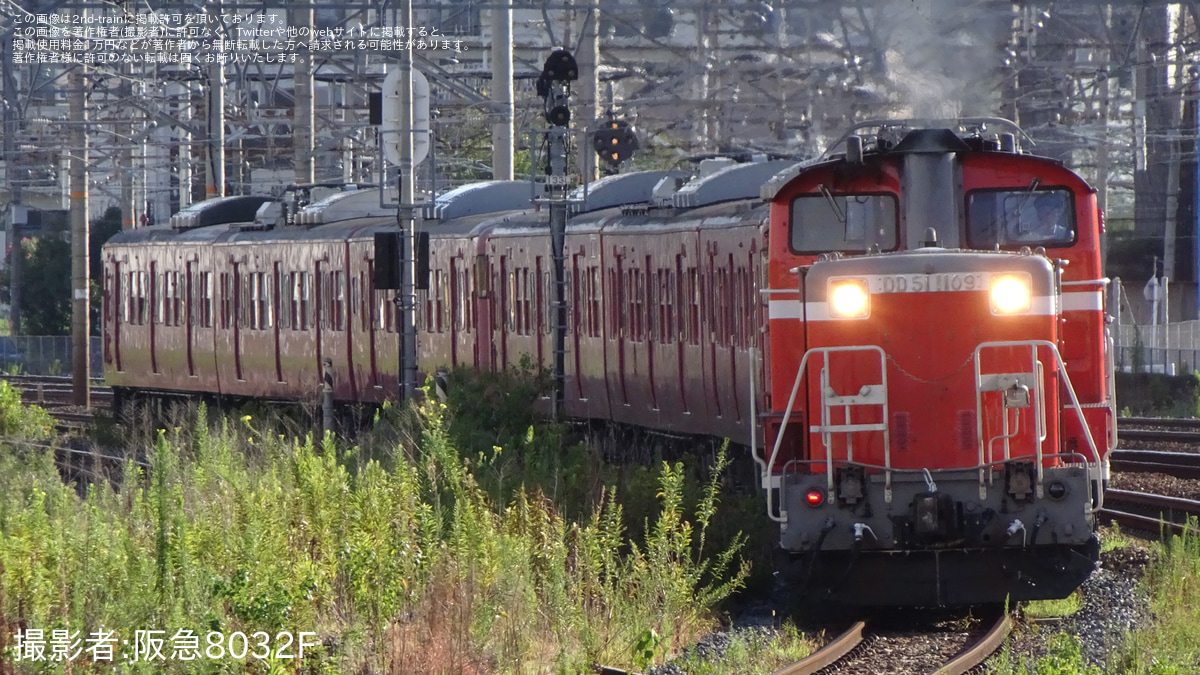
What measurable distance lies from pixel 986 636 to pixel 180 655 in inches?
179

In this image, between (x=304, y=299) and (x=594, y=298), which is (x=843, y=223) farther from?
(x=304, y=299)

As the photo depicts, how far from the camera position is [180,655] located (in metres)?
7.71

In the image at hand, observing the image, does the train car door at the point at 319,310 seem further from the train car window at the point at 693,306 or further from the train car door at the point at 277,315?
the train car window at the point at 693,306

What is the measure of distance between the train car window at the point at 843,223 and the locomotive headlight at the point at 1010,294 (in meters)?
0.84

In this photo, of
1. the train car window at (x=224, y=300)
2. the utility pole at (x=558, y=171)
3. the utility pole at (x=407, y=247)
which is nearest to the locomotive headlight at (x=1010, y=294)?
the utility pole at (x=558, y=171)

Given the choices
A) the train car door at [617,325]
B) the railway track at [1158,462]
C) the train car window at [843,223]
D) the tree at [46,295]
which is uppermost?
the tree at [46,295]

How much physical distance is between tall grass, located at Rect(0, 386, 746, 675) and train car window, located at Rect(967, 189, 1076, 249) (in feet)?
8.27

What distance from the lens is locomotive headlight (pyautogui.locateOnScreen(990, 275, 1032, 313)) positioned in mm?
10500

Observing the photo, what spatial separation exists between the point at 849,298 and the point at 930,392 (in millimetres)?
745

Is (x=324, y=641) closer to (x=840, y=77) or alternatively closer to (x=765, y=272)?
(x=765, y=272)

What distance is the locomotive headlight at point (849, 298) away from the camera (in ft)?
34.6

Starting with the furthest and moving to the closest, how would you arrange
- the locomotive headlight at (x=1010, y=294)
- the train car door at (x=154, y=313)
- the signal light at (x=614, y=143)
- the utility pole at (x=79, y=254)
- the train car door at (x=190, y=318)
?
the utility pole at (x=79, y=254)
the train car door at (x=154, y=313)
the train car door at (x=190, y=318)
the signal light at (x=614, y=143)
the locomotive headlight at (x=1010, y=294)

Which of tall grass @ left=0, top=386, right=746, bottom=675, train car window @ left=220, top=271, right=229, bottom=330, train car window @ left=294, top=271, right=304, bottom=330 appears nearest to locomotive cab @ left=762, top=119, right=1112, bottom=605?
tall grass @ left=0, top=386, right=746, bottom=675

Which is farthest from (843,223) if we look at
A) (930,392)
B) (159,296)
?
(159,296)
